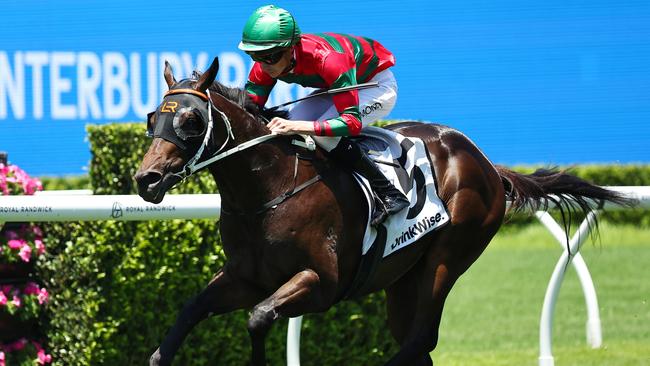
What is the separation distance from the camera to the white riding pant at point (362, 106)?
14.2 feet

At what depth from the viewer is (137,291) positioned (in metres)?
5.42

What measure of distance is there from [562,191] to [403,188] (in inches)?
47.4

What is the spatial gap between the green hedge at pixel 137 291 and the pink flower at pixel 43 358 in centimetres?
7

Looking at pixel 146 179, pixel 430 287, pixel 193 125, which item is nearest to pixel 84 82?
pixel 430 287

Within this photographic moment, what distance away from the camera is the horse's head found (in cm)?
365

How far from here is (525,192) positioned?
525 cm

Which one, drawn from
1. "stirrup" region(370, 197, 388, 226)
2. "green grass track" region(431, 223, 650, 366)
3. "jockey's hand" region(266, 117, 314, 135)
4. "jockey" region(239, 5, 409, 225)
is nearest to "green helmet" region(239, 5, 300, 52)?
"jockey" region(239, 5, 409, 225)

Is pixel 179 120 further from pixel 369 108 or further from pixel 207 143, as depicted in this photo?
pixel 369 108

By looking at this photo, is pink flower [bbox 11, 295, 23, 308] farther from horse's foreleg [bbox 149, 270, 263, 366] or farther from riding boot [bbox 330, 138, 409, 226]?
riding boot [bbox 330, 138, 409, 226]

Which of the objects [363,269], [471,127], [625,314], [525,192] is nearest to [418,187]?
[363,269]

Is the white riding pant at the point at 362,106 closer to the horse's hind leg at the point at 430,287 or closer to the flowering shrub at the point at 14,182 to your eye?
the horse's hind leg at the point at 430,287

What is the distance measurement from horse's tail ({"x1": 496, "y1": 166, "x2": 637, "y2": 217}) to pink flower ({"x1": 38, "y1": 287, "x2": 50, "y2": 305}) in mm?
2248

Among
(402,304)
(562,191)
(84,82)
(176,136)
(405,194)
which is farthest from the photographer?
(84,82)

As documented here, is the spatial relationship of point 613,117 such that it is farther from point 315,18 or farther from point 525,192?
point 525,192
